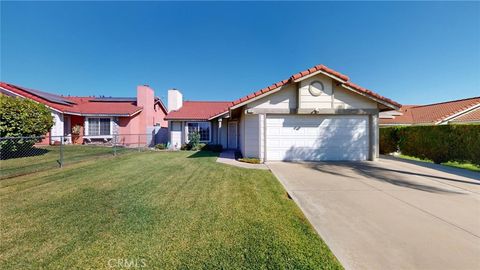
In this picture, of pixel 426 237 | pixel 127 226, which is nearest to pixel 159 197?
pixel 127 226

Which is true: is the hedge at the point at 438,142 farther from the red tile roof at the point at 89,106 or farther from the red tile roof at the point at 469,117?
the red tile roof at the point at 89,106

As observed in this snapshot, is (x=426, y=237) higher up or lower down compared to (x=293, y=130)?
lower down

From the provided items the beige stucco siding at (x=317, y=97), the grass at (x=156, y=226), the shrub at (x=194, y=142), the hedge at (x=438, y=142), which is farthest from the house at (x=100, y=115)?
the hedge at (x=438, y=142)

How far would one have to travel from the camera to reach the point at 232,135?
54.4 ft

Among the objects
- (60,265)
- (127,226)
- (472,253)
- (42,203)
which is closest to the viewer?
(60,265)

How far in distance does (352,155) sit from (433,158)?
442 centimetres

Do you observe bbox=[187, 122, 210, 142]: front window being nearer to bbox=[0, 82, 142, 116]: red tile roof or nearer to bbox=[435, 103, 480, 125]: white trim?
bbox=[0, 82, 142, 116]: red tile roof

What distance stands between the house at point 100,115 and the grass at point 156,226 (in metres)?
11.4

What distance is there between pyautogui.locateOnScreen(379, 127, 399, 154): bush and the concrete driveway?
6072 millimetres

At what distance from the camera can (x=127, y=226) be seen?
3301mm

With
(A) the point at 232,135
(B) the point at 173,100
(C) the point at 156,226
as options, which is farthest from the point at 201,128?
(C) the point at 156,226

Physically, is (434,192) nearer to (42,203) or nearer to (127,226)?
(127,226)

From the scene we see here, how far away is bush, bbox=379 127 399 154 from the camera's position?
12.5m

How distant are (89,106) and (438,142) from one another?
89.7 feet
